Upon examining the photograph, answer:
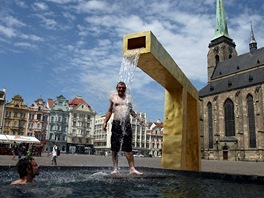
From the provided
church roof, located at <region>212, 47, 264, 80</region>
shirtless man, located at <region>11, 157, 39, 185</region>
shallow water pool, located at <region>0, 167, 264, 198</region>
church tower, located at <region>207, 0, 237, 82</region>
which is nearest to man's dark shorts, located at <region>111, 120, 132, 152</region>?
shallow water pool, located at <region>0, 167, 264, 198</region>

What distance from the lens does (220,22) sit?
6581 cm

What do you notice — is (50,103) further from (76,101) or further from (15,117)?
(15,117)

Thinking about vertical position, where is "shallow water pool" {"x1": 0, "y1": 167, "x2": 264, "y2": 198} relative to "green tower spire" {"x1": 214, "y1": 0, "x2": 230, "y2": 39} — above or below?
below

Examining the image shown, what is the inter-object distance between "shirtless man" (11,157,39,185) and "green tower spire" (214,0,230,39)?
66.4 meters

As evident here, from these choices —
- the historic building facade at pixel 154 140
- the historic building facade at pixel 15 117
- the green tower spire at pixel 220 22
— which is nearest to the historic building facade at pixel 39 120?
the historic building facade at pixel 15 117

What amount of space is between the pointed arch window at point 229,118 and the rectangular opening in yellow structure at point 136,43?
4730 cm

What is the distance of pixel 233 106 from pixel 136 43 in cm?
4789

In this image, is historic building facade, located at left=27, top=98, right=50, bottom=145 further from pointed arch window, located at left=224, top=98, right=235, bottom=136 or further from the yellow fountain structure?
the yellow fountain structure

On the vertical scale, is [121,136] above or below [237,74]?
below

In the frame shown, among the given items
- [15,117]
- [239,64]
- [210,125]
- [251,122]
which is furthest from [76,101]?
[251,122]

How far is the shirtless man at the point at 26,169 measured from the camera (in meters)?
3.13

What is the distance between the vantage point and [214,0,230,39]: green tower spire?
2539 inches

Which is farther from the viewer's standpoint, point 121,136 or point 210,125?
point 210,125

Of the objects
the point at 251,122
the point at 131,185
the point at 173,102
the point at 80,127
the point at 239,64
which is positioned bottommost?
the point at 131,185
